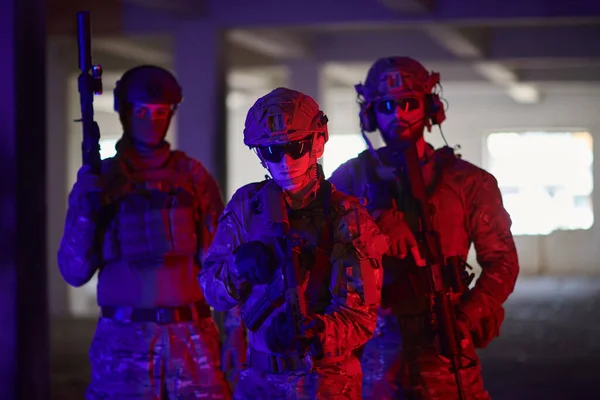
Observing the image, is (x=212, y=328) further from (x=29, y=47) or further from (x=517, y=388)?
(x=517, y=388)

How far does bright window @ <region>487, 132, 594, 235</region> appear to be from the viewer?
2142 centimetres

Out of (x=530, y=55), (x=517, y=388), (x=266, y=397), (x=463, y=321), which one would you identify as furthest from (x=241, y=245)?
(x=530, y=55)

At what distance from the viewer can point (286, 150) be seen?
2865 mm

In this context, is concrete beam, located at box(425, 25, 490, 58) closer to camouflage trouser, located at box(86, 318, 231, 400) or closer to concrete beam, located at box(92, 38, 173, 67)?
concrete beam, located at box(92, 38, 173, 67)

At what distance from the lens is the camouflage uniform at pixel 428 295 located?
3.67 metres

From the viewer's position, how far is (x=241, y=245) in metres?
2.78

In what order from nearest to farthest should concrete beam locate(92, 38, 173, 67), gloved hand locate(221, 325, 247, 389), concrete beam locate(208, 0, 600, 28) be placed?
gloved hand locate(221, 325, 247, 389) < concrete beam locate(208, 0, 600, 28) < concrete beam locate(92, 38, 173, 67)

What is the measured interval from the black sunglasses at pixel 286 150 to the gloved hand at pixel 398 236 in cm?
85

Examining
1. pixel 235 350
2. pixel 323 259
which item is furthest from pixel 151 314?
pixel 323 259

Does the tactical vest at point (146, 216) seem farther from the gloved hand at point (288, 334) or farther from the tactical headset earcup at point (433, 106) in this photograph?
the gloved hand at point (288, 334)

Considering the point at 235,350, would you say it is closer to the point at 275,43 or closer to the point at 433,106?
the point at 433,106

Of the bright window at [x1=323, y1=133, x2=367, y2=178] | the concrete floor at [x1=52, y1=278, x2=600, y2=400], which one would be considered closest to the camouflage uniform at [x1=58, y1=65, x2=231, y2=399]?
the concrete floor at [x1=52, y1=278, x2=600, y2=400]

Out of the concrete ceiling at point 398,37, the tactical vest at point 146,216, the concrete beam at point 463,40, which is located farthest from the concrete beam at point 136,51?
the tactical vest at point 146,216

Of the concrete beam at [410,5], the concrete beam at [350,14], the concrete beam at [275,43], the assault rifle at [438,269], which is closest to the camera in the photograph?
the assault rifle at [438,269]
